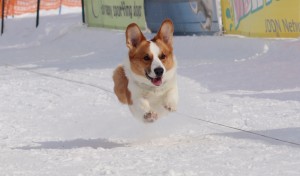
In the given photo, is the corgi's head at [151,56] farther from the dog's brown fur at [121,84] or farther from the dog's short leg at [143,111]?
the dog's brown fur at [121,84]

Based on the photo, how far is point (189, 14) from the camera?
16.0 m

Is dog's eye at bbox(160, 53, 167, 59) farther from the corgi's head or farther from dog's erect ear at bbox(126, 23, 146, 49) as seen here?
dog's erect ear at bbox(126, 23, 146, 49)

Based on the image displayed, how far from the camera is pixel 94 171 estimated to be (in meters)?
5.22

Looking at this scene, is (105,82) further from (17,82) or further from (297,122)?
(297,122)

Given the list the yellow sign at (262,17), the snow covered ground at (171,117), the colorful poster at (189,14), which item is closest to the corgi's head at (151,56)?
the snow covered ground at (171,117)

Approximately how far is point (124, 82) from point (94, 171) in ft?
6.61

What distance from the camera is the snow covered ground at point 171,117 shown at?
18.1ft

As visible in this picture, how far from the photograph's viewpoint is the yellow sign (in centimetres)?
1263

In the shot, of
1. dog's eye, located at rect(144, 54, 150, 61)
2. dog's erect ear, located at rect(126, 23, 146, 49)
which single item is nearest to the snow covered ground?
dog's eye, located at rect(144, 54, 150, 61)

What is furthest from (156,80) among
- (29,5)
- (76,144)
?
(29,5)

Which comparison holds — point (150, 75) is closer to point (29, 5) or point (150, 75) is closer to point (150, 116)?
point (150, 116)

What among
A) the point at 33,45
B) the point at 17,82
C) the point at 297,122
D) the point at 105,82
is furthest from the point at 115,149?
the point at 33,45

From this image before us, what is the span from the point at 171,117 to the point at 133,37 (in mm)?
1391

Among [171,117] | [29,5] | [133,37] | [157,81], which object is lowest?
[29,5]
